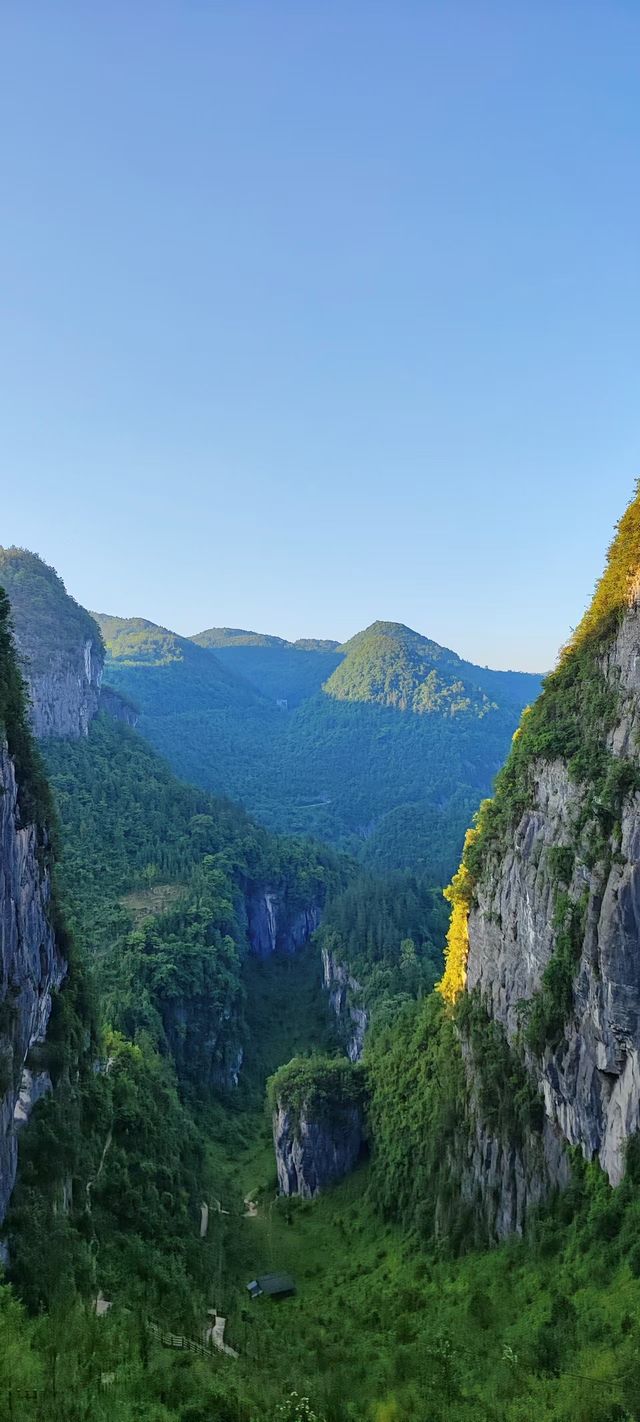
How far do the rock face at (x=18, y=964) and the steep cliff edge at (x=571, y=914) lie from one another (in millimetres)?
21131

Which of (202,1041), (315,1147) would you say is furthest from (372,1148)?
(202,1041)

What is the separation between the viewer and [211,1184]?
5119cm

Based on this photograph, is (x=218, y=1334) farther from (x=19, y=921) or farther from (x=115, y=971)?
(x=115, y=971)

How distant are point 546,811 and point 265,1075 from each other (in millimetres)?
50623

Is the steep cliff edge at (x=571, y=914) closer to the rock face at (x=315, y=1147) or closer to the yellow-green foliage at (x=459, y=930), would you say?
the yellow-green foliage at (x=459, y=930)

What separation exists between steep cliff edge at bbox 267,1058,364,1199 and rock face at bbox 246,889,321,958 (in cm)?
4446

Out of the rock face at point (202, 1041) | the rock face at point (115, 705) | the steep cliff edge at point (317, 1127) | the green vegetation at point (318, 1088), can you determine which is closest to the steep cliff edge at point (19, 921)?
the green vegetation at point (318, 1088)

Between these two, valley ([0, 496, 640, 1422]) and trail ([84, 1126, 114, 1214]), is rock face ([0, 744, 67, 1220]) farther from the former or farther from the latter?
trail ([84, 1126, 114, 1214])

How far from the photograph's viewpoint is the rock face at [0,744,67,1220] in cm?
2597

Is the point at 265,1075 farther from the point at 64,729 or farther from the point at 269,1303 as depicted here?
the point at 64,729

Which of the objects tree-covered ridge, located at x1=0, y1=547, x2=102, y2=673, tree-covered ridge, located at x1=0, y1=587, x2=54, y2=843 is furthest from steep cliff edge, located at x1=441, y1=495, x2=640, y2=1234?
tree-covered ridge, located at x1=0, y1=547, x2=102, y2=673

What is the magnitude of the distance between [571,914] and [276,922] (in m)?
74.4

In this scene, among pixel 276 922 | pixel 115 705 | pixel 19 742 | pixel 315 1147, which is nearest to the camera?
pixel 19 742

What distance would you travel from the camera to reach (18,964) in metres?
29.2
